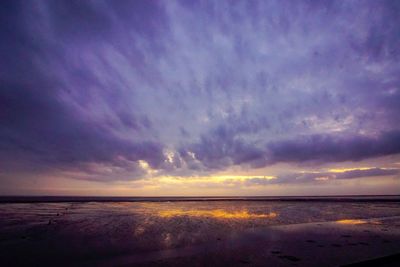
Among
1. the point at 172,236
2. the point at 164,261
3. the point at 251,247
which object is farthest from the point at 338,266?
the point at 172,236

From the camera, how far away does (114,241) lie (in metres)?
14.2

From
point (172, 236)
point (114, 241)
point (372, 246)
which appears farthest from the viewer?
point (172, 236)

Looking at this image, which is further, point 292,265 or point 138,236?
point 138,236

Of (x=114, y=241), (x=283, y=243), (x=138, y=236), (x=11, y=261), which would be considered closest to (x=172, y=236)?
(x=138, y=236)

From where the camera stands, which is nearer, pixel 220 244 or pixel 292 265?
pixel 292 265

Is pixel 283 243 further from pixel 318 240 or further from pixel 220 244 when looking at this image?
pixel 220 244

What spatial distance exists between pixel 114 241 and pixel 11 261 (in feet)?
17.1

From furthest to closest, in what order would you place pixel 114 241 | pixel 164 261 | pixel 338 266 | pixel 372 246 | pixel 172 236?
pixel 172 236 < pixel 114 241 < pixel 372 246 < pixel 164 261 < pixel 338 266

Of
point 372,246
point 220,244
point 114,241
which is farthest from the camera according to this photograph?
point 114,241

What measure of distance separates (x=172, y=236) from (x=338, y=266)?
9.95 m

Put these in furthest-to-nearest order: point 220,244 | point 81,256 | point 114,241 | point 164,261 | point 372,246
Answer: point 114,241
point 220,244
point 372,246
point 81,256
point 164,261

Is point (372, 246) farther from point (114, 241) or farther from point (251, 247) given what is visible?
point (114, 241)

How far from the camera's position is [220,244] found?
12.9 meters

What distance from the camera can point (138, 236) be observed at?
1573cm
